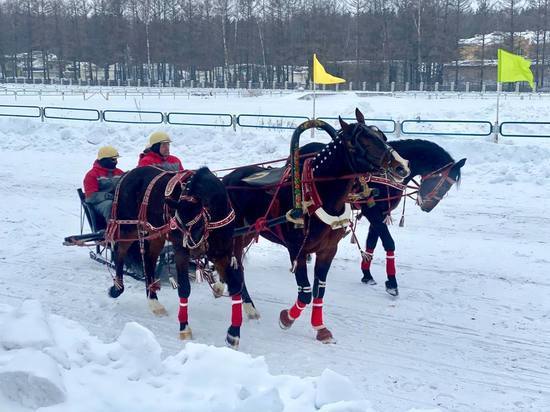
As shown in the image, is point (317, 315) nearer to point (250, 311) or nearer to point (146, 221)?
point (250, 311)

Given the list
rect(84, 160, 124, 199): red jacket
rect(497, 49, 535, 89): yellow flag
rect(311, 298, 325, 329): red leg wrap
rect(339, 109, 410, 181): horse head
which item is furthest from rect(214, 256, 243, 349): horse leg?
rect(497, 49, 535, 89): yellow flag

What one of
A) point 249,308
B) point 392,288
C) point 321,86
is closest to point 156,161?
point 249,308

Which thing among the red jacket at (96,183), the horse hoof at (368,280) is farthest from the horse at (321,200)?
the red jacket at (96,183)

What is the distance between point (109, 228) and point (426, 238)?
17.9 ft

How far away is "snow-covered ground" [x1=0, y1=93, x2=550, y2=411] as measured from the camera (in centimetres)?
436

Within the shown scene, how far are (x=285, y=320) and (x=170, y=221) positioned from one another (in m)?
1.67

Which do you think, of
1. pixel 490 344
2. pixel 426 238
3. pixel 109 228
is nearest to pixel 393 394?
pixel 490 344

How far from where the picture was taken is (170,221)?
7.07 m

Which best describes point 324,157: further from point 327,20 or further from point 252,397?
point 327,20

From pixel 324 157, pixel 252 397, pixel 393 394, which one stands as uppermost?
pixel 324 157

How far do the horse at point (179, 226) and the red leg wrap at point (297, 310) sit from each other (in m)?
0.72

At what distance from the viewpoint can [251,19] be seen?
6919cm

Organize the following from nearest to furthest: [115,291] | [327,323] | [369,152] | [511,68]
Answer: [369,152]
[327,323]
[115,291]
[511,68]

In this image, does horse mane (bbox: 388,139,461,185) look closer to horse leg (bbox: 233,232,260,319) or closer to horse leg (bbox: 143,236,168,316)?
horse leg (bbox: 233,232,260,319)
